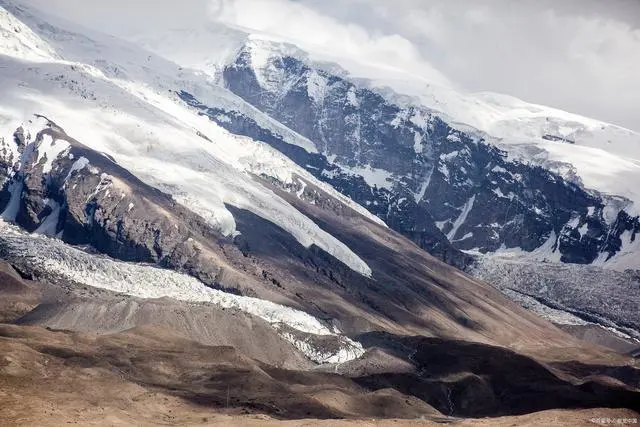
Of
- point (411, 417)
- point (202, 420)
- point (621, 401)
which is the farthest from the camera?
point (621, 401)

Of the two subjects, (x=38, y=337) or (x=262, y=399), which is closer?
(x=262, y=399)

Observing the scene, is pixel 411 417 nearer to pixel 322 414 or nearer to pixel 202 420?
pixel 322 414

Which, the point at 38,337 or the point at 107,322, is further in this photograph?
the point at 107,322

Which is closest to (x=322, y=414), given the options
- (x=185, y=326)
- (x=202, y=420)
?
(x=202, y=420)

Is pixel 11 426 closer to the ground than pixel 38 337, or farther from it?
farther from it

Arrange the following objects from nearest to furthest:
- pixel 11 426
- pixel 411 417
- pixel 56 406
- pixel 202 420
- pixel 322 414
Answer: pixel 11 426 → pixel 56 406 → pixel 202 420 → pixel 322 414 → pixel 411 417

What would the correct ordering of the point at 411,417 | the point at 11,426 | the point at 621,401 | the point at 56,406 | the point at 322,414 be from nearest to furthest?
the point at 11,426
the point at 56,406
the point at 322,414
the point at 411,417
the point at 621,401

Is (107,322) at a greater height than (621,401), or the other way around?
(621,401)

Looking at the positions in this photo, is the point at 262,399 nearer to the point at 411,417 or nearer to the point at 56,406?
the point at 411,417

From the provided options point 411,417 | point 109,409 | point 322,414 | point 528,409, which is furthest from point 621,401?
point 109,409
